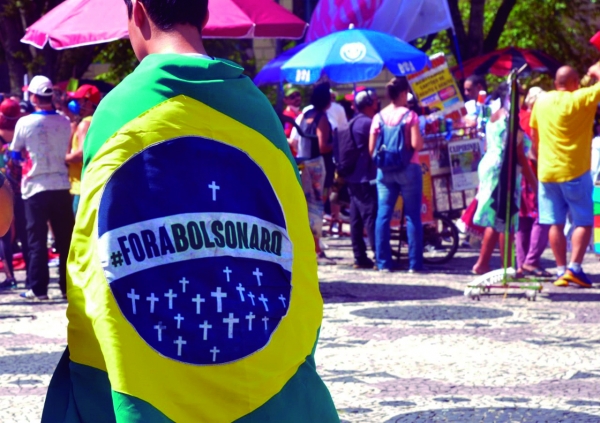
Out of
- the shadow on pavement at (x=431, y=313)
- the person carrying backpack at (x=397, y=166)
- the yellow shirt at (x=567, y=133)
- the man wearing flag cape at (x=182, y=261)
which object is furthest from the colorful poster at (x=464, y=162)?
the man wearing flag cape at (x=182, y=261)

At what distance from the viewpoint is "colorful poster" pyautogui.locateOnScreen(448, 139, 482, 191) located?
13008 millimetres

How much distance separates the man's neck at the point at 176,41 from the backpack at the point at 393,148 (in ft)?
29.5

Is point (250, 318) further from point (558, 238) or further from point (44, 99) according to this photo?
point (558, 238)

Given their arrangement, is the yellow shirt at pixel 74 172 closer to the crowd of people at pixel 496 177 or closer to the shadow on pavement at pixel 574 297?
the crowd of people at pixel 496 177

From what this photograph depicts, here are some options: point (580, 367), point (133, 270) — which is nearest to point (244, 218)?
point (133, 270)

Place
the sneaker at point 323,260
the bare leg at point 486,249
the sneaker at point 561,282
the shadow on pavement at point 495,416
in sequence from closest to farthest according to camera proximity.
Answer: the shadow on pavement at point 495,416 < the sneaker at point 561,282 < the bare leg at point 486,249 < the sneaker at point 323,260

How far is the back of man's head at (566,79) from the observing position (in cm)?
1030

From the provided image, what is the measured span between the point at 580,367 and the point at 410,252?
5.32 meters

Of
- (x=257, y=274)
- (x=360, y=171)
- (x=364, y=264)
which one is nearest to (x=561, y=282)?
(x=364, y=264)

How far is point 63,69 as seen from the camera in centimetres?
2275

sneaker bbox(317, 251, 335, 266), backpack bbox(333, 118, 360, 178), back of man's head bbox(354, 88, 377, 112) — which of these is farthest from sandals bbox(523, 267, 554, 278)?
back of man's head bbox(354, 88, 377, 112)

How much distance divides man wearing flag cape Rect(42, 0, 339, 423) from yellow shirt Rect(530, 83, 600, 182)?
7987 mm

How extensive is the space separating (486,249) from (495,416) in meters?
6.08

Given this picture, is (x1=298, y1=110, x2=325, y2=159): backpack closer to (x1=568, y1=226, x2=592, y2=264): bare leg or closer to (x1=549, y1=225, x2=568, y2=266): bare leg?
(x1=549, y1=225, x2=568, y2=266): bare leg
